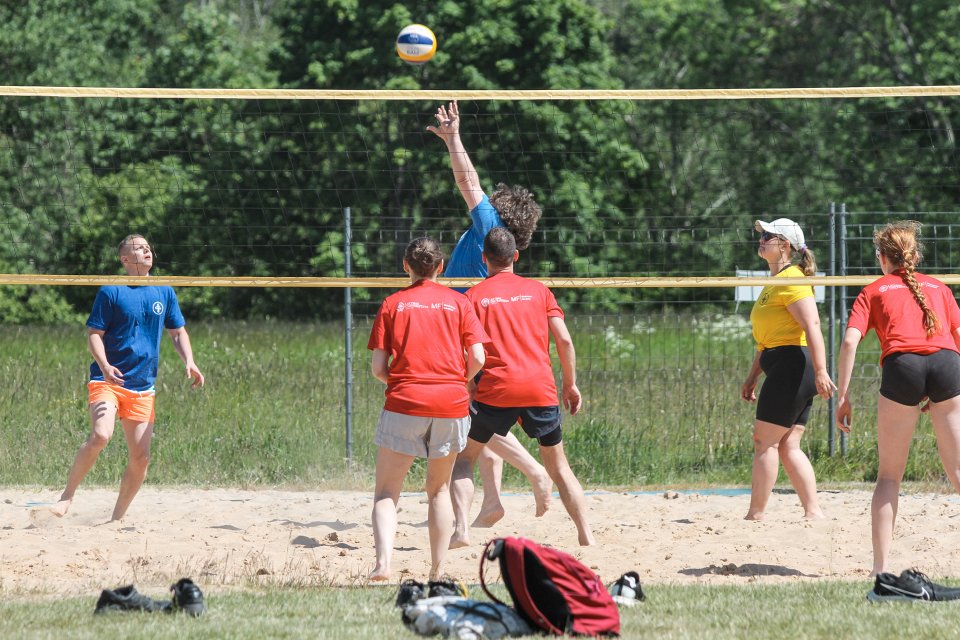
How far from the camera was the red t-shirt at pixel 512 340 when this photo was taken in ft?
19.7

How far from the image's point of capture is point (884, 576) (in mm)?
4922

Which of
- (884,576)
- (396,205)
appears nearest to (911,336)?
(884,576)

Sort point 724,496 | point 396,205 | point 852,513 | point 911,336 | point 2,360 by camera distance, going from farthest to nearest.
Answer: point 396,205, point 2,360, point 724,496, point 852,513, point 911,336

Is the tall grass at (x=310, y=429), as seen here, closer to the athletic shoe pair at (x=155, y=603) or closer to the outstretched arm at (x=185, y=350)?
the outstretched arm at (x=185, y=350)

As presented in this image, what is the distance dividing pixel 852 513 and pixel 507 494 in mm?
2255

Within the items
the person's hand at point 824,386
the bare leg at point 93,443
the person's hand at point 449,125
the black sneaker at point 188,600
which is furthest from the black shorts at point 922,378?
the bare leg at point 93,443

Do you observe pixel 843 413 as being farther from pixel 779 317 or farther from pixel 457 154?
pixel 457 154

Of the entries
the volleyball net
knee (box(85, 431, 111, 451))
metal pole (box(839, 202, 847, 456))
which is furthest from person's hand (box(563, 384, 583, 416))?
metal pole (box(839, 202, 847, 456))

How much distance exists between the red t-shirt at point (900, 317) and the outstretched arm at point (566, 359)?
1372 mm

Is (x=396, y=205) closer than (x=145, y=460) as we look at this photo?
No

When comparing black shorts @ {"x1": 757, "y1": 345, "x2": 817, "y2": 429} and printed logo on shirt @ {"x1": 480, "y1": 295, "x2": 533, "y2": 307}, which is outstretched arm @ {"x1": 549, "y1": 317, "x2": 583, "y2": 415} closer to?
printed logo on shirt @ {"x1": 480, "y1": 295, "x2": 533, "y2": 307}

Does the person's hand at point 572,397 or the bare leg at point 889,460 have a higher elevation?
the person's hand at point 572,397

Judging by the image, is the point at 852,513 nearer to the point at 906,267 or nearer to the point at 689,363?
the point at 906,267

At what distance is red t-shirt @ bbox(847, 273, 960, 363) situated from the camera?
543 cm
